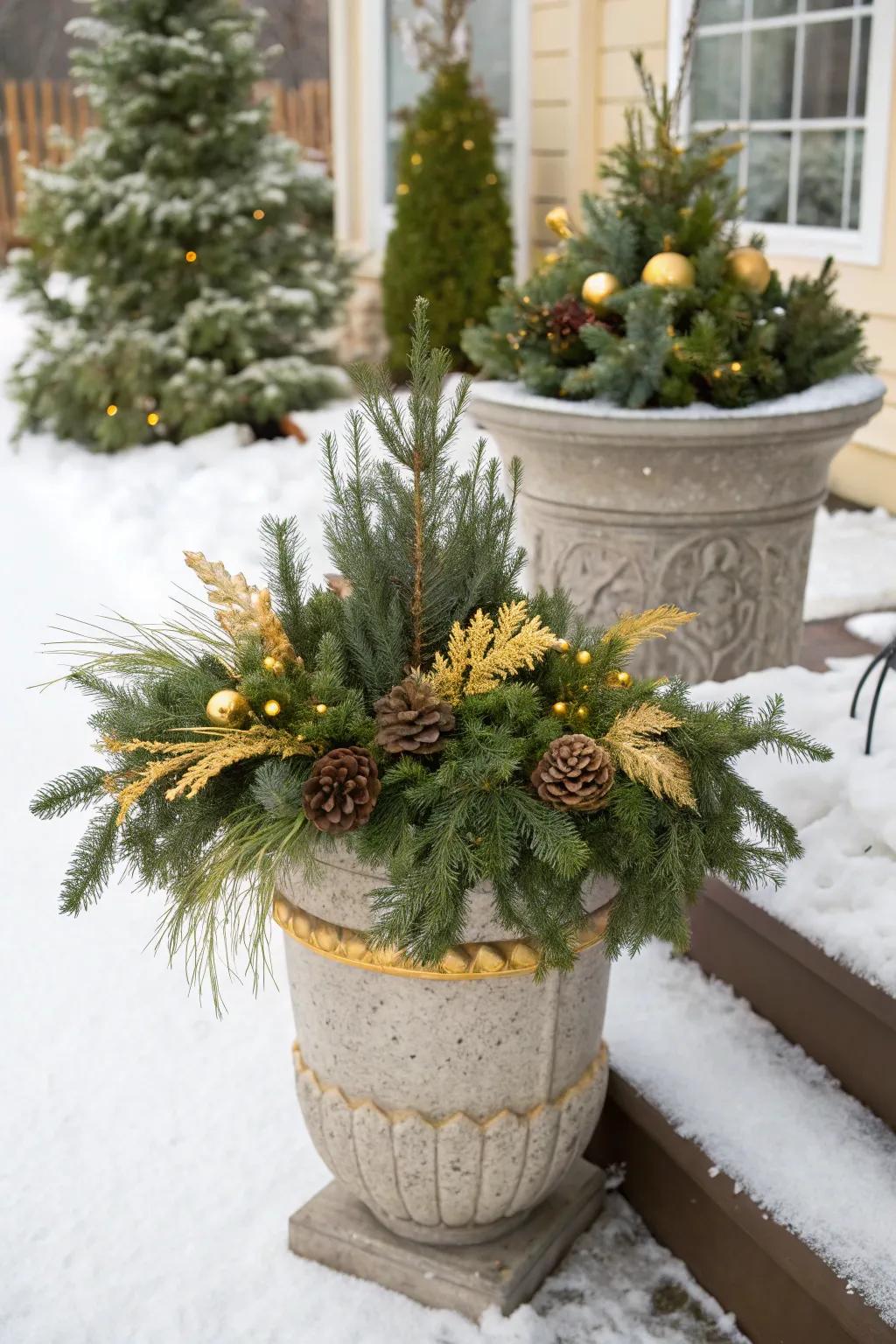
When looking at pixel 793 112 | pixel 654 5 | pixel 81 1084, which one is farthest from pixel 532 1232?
pixel 654 5

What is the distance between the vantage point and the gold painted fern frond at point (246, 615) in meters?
1.65

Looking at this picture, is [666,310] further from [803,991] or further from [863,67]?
[863,67]

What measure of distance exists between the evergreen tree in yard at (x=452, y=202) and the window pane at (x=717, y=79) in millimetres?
1240

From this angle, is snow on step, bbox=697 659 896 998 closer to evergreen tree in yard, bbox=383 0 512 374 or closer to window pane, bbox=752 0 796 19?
window pane, bbox=752 0 796 19

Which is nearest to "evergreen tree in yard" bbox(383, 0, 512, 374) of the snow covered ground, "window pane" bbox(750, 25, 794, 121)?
"window pane" bbox(750, 25, 794, 121)

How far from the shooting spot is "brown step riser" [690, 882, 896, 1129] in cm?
194

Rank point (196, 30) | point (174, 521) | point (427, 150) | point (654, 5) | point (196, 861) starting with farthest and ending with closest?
point (427, 150), point (196, 30), point (654, 5), point (174, 521), point (196, 861)

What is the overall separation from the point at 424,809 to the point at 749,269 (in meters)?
1.94

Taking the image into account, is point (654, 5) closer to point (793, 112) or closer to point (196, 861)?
point (793, 112)

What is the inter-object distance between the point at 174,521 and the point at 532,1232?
3.84 meters

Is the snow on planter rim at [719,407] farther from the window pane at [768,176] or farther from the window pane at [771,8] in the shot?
the window pane at [771,8]

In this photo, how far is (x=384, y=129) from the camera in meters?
8.01

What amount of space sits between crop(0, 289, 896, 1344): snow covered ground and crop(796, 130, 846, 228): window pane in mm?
3216

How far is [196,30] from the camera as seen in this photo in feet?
20.8
